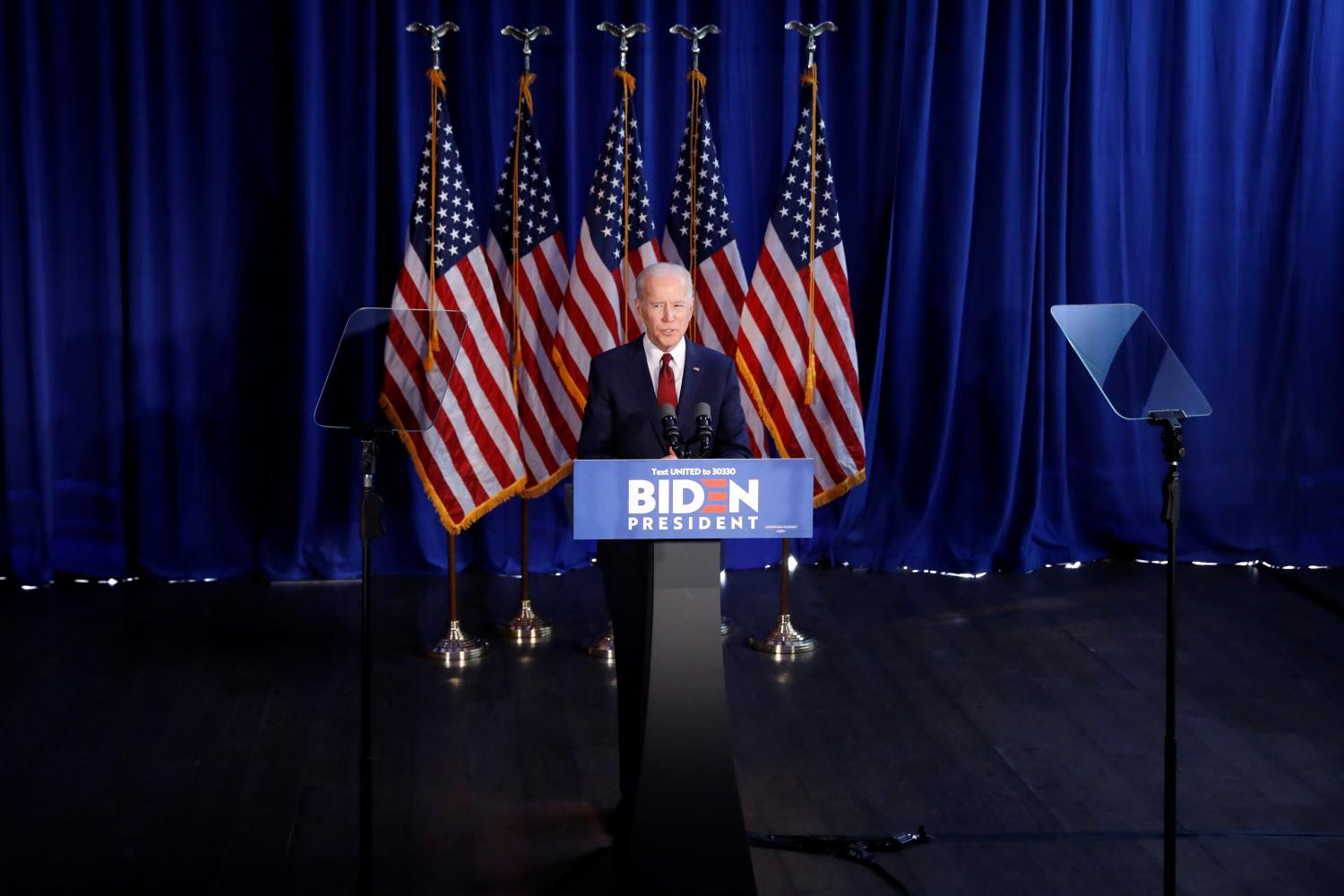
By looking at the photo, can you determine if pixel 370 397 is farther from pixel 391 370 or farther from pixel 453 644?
pixel 453 644

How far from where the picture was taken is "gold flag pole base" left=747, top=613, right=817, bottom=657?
5594 millimetres

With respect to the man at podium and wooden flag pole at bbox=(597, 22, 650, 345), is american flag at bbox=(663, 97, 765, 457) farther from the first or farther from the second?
the man at podium

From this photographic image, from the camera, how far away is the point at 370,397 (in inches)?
183

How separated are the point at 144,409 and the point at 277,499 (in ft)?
2.32

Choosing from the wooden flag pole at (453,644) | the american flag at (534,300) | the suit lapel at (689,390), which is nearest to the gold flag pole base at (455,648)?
the wooden flag pole at (453,644)

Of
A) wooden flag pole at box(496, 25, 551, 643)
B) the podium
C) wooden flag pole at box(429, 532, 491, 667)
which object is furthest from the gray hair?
wooden flag pole at box(429, 532, 491, 667)

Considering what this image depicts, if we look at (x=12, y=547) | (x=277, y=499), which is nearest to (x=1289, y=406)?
(x=277, y=499)

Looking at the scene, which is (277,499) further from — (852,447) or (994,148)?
(994,148)

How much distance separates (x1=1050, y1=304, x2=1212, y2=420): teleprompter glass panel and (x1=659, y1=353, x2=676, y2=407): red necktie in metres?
1.11

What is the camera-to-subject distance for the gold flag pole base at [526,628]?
5719 mm

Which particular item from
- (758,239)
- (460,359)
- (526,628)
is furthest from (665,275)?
(758,239)

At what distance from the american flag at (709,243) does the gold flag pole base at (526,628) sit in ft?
3.72

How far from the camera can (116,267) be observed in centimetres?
636

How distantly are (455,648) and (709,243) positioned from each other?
1.92 m
